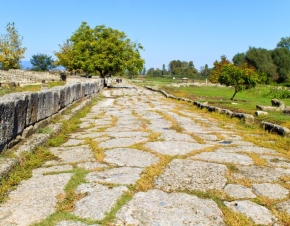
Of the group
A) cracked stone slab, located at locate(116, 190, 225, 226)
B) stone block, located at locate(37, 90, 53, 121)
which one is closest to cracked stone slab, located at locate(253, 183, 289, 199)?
cracked stone slab, located at locate(116, 190, 225, 226)

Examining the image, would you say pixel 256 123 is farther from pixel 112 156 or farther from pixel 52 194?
pixel 52 194

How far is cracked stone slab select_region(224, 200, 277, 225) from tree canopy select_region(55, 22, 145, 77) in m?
22.9

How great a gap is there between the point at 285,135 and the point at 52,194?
4152 millimetres

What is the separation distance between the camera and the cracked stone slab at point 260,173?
3.27 metres

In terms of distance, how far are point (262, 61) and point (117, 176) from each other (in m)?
60.8

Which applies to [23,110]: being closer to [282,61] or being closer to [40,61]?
[282,61]

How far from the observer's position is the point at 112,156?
4027 mm

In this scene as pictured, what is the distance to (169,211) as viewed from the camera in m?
2.46

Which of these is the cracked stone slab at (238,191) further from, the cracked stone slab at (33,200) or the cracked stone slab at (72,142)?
the cracked stone slab at (72,142)

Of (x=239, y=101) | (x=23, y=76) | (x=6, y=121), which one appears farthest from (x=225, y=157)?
(x=23, y=76)

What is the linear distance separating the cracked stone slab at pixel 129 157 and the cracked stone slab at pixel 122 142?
0.26 metres

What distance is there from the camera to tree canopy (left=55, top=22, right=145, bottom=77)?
2504 cm

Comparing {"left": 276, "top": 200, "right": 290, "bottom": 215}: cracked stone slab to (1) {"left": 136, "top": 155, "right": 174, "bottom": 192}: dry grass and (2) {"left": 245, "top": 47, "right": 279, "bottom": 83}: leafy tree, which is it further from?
(2) {"left": 245, "top": 47, "right": 279, "bottom": 83}: leafy tree

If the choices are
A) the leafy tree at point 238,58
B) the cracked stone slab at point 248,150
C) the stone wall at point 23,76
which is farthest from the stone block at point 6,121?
the leafy tree at point 238,58
